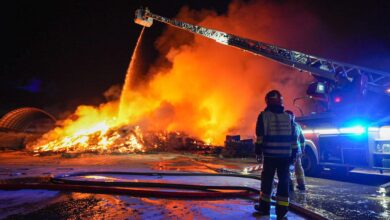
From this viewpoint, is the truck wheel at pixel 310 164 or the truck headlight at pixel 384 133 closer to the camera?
the truck headlight at pixel 384 133

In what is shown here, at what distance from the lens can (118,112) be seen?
78.4ft

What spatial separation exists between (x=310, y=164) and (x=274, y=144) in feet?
15.2

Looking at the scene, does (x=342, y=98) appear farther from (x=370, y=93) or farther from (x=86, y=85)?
(x=86, y=85)

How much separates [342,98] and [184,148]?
12518mm

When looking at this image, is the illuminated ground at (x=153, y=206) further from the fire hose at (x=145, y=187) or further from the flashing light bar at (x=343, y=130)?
the flashing light bar at (x=343, y=130)

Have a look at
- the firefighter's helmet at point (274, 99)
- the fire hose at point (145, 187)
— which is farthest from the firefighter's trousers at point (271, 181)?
the fire hose at point (145, 187)

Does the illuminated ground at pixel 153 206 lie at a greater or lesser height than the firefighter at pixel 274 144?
lesser

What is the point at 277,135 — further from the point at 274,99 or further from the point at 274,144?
the point at 274,99

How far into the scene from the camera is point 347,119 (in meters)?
7.21

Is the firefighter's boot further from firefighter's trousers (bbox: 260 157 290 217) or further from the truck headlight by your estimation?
the truck headlight

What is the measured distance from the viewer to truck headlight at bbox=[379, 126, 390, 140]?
6.50 meters

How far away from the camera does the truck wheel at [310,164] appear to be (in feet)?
26.4

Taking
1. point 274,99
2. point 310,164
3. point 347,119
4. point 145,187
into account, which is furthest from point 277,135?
point 310,164

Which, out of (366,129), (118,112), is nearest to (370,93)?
(366,129)
